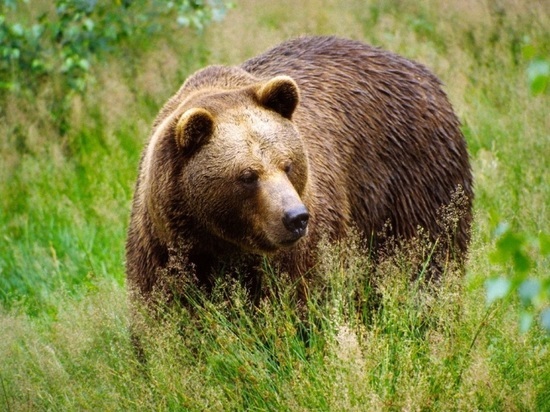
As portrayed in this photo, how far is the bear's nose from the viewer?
3.95 meters

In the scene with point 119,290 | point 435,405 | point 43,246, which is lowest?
point 43,246

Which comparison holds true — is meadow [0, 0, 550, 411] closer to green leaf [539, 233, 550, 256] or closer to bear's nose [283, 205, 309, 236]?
green leaf [539, 233, 550, 256]

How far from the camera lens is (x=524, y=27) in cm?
889

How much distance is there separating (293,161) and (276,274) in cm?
54

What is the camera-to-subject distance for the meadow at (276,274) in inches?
142

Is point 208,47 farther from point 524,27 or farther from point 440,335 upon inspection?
point 440,335

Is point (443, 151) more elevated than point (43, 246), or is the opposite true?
point (443, 151)

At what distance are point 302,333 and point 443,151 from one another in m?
1.71

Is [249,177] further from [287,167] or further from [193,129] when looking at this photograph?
[193,129]

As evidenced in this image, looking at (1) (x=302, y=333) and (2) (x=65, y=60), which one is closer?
(1) (x=302, y=333)

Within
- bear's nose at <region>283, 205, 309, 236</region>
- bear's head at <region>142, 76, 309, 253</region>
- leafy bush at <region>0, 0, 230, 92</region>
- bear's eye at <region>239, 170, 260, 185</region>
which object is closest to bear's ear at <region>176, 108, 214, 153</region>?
bear's head at <region>142, 76, 309, 253</region>

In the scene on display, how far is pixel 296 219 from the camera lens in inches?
156

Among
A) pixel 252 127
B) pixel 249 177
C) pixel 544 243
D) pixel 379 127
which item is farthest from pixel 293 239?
pixel 544 243

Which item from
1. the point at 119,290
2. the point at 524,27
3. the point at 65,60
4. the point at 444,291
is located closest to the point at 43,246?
the point at 119,290
